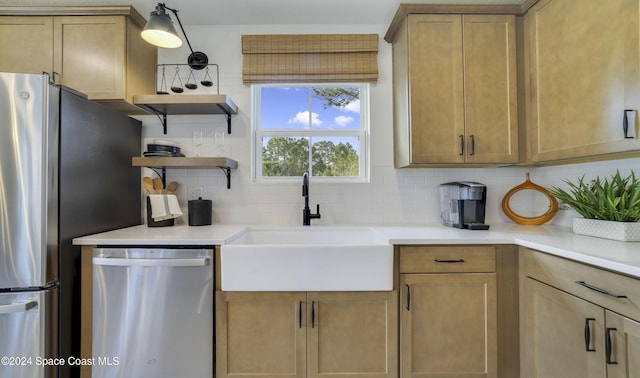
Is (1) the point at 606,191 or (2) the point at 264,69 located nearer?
(1) the point at 606,191

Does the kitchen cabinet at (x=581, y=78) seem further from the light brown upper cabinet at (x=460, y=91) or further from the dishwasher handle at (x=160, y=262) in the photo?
the dishwasher handle at (x=160, y=262)

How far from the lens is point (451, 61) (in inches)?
68.3

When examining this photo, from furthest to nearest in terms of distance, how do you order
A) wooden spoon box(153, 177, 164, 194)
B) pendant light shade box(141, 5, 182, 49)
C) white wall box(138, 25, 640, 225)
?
white wall box(138, 25, 640, 225) < wooden spoon box(153, 177, 164, 194) < pendant light shade box(141, 5, 182, 49)

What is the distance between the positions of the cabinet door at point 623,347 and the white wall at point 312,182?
1.17m

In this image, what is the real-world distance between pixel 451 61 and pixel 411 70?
25 cm

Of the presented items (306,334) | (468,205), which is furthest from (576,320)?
(306,334)

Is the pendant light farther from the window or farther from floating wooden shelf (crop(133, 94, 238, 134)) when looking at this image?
the window

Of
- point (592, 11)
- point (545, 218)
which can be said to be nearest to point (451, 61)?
point (592, 11)

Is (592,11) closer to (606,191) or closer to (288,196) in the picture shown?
(606,191)

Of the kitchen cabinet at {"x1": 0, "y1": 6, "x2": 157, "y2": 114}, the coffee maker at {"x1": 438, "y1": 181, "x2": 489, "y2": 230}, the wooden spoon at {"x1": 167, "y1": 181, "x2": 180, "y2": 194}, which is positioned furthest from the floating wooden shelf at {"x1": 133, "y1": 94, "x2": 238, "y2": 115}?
the coffee maker at {"x1": 438, "y1": 181, "x2": 489, "y2": 230}

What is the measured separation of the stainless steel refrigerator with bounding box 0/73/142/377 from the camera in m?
1.29

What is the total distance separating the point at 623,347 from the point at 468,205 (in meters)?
0.92

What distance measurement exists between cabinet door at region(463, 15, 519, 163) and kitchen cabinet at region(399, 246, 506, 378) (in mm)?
688

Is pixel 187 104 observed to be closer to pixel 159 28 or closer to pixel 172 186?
pixel 159 28
